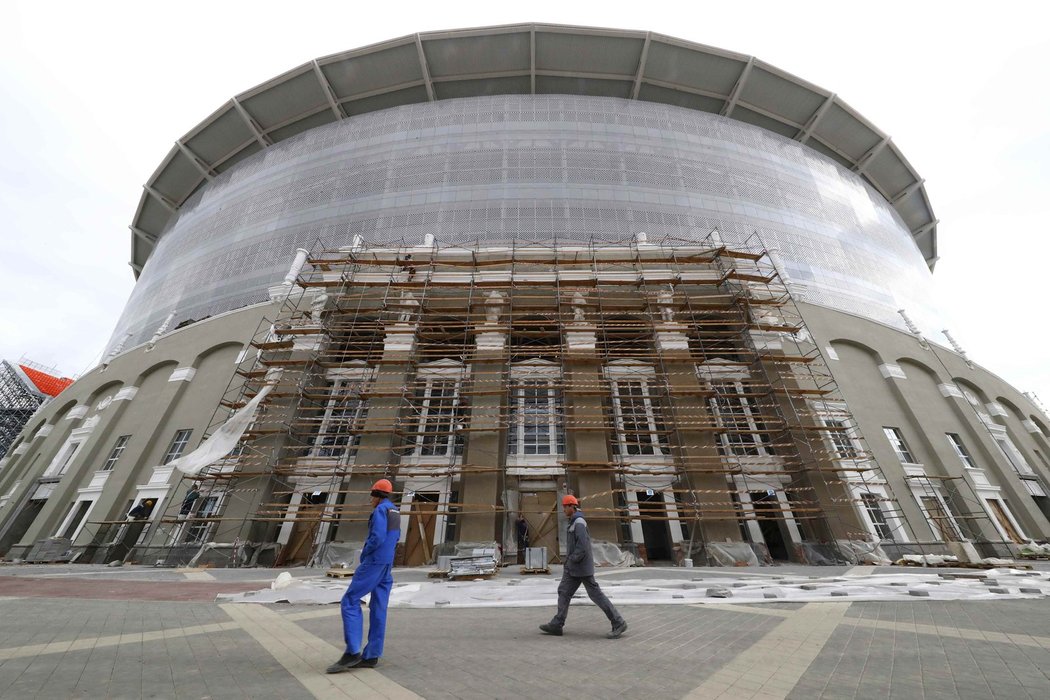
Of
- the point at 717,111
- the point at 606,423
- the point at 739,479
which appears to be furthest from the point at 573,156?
the point at 739,479

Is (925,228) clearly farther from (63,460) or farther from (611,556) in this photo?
(63,460)

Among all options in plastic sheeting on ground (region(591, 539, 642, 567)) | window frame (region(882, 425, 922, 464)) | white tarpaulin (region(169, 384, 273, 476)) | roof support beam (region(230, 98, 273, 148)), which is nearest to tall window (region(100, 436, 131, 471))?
white tarpaulin (region(169, 384, 273, 476))

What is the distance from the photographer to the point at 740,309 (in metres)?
19.6

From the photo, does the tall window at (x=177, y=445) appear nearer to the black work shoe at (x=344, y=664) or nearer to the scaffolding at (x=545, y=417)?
the scaffolding at (x=545, y=417)

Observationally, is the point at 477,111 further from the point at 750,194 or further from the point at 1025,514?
the point at 1025,514

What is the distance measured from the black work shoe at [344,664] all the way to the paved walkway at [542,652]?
0.63 ft

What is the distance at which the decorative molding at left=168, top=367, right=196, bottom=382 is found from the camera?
71.4 ft

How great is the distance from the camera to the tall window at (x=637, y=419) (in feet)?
55.1

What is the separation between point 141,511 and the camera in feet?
55.6

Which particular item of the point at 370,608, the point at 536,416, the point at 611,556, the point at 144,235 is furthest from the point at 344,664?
A: the point at 144,235

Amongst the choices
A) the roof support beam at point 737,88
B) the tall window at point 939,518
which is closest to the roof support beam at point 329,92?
the roof support beam at point 737,88

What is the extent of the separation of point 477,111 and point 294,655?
32809 millimetres

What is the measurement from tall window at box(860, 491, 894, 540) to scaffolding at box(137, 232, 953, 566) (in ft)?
0.27

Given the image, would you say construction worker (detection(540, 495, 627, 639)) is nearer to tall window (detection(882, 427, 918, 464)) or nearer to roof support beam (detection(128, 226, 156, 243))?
tall window (detection(882, 427, 918, 464))
